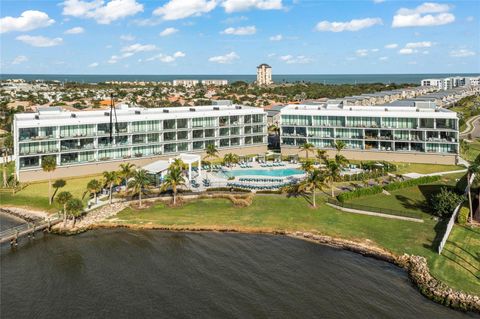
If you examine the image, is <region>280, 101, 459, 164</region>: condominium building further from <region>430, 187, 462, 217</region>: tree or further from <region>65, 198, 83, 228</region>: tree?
<region>65, 198, 83, 228</region>: tree

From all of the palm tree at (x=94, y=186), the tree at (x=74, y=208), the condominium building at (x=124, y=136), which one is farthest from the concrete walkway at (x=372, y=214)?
the condominium building at (x=124, y=136)

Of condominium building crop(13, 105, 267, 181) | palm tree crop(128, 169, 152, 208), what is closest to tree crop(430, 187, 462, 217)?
palm tree crop(128, 169, 152, 208)

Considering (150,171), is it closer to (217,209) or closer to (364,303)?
(217,209)

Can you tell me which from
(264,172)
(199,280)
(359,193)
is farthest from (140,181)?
(359,193)

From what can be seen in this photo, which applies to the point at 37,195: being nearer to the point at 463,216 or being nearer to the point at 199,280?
the point at 199,280

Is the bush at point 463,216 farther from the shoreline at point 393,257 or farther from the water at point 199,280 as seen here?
the water at point 199,280
